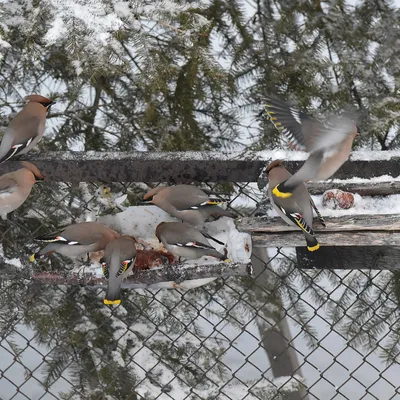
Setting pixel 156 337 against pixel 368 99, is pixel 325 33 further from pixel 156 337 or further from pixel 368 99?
pixel 156 337

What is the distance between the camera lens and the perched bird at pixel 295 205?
2.11 m

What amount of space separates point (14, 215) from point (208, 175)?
49.1 inches

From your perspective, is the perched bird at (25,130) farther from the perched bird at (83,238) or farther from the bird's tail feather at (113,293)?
the bird's tail feather at (113,293)

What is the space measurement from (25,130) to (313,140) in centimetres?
110

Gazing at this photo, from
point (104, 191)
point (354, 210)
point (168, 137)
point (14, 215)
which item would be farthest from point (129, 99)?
point (354, 210)

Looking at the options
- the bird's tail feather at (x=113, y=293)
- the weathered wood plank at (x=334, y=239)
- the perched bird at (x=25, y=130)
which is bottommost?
the bird's tail feather at (x=113, y=293)

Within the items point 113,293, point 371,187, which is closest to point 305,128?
point 371,187

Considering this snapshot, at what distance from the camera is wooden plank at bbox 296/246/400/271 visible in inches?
90.9

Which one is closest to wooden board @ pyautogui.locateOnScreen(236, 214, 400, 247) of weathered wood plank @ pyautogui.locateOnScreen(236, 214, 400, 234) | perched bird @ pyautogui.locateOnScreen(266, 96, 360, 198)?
weathered wood plank @ pyautogui.locateOnScreen(236, 214, 400, 234)

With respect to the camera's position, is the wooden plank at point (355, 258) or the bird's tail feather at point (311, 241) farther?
the wooden plank at point (355, 258)

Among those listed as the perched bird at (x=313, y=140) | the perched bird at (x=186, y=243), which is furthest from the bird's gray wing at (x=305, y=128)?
the perched bird at (x=186, y=243)

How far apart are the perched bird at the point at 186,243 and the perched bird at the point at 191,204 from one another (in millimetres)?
120

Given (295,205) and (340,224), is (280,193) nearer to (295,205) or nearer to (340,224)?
(295,205)

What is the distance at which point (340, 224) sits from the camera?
2100mm
